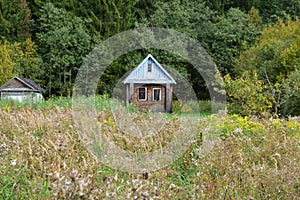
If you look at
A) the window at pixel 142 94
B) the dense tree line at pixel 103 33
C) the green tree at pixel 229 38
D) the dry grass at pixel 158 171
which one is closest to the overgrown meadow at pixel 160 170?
the dry grass at pixel 158 171

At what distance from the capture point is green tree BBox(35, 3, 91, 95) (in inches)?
1141

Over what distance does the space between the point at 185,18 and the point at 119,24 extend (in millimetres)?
4670

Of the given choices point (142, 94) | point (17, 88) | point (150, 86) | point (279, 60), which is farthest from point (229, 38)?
point (17, 88)

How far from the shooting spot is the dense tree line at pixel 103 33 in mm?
28375

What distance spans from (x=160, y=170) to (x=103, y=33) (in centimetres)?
2763

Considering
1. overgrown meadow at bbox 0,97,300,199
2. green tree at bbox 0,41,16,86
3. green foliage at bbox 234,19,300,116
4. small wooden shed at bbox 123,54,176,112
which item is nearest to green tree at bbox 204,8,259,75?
green foliage at bbox 234,19,300,116

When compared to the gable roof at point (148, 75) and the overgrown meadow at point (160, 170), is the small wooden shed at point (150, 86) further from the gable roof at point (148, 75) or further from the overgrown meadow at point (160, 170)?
the overgrown meadow at point (160, 170)

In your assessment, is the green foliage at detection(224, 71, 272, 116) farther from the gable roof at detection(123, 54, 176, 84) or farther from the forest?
the gable roof at detection(123, 54, 176, 84)

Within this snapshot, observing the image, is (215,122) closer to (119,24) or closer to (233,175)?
(233,175)

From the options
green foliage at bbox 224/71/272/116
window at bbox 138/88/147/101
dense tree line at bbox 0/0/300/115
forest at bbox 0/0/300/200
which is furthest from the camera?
dense tree line at bbox 0/0/300/115

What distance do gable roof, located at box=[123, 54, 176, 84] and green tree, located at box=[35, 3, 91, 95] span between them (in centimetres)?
542

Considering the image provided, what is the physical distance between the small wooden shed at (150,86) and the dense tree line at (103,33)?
335cm

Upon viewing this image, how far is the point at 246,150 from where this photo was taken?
19.9ft

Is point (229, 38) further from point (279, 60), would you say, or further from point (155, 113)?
point (155, 113)
